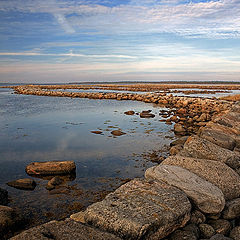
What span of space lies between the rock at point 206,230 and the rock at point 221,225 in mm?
215

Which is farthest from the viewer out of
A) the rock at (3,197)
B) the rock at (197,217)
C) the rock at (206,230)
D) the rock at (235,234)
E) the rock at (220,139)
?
the rock at (220,139)

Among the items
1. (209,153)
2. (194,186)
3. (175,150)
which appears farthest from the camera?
(175,150)

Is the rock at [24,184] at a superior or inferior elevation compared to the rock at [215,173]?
inferior

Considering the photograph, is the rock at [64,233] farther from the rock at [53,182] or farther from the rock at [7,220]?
the rock at [53,182]

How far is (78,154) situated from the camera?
11.8 meters

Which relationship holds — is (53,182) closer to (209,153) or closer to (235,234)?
(209,153)

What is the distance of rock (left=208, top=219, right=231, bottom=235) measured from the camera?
201 inches

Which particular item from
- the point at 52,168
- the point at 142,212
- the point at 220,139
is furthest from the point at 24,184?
the point at 220,139

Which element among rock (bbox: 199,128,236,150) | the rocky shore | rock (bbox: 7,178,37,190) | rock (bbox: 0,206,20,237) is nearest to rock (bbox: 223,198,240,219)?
the rocky shore

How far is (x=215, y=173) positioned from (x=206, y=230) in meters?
1.97

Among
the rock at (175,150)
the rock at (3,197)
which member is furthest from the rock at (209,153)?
the rock at (3,197)

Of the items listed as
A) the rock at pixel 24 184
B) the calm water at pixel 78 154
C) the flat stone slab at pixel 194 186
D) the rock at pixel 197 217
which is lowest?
the calm water at pixel 78 154

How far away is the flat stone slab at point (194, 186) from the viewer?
5434 millimetres

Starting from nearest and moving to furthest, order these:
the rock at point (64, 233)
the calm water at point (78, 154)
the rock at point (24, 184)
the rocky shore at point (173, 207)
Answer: the rock at point (64, 233)
the rocky shore at point (173, 207)
the calm water at point (78, 154)
the rock at point (24, 184)
